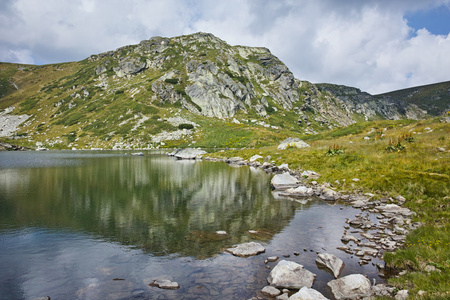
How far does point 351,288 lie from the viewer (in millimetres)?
9453

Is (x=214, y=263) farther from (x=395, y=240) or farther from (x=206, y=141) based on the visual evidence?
(x=206, y=141)

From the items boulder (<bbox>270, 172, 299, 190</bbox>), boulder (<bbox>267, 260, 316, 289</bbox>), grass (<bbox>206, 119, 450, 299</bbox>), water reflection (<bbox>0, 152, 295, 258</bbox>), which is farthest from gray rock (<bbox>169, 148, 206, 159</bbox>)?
boulder (<bbox>267, 260, 316, 289</bbox>)

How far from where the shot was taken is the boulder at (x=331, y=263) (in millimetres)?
11305

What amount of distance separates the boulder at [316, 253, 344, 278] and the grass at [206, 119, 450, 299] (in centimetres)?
212

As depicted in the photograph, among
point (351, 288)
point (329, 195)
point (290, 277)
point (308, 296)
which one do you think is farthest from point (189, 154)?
point (308, 296)

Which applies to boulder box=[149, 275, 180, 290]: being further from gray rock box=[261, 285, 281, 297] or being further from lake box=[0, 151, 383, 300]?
gray rock box=[261, 285, 281, 297]

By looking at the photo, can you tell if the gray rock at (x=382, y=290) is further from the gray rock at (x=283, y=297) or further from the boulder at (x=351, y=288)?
the gray rock at (x=283, y=297)

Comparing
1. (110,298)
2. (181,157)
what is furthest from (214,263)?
(181,157)

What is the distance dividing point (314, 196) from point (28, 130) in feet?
769

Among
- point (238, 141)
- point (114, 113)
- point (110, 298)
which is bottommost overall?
point (110, 298)

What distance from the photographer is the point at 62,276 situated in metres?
11.2

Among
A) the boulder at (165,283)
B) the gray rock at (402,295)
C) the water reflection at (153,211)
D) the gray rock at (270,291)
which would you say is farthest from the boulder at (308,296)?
the water reflection at (153,211)

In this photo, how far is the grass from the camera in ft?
31.3

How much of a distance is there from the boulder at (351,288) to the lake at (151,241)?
0.49 meters
